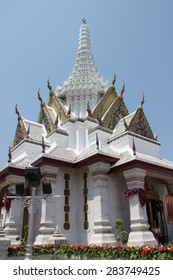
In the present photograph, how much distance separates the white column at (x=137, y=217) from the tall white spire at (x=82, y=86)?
7.50 meters

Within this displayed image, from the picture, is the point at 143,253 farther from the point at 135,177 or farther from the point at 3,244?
the point at 135,177

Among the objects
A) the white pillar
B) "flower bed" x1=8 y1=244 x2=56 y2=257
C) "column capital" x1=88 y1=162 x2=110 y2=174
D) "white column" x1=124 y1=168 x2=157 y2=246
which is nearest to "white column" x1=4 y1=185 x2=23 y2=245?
"flower bed" x1=8 y1=244 x2=56 y2=257

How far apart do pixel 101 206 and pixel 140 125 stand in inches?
260

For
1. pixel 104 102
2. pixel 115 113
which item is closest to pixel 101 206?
pixel 115 113

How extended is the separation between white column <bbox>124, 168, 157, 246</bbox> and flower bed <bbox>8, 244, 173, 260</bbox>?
7.79 feet

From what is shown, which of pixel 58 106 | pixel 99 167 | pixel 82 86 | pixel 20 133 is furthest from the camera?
pixel 82 86

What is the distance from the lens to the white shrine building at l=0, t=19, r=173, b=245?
1152 cm

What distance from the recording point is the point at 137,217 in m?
11.0

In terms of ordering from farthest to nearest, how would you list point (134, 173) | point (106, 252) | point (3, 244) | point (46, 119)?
1. point (46, 119)
2. point (134, 173)
3. point (3, 244)
4. point (106, 252)

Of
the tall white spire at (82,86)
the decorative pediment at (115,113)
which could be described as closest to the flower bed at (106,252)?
the decorative pediment at (115,113)

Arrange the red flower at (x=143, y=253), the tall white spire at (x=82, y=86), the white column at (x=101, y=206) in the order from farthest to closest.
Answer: the tall white spire at (x=82, y=86), the white column at (x=101, y=206), the red flower at (x=143, y=253)

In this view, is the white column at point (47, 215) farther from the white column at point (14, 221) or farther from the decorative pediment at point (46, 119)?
the decorative pediment at point (46, 119)

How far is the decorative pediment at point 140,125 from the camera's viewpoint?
1543cm
